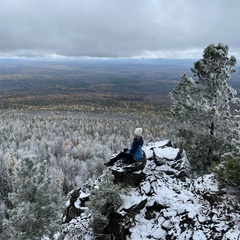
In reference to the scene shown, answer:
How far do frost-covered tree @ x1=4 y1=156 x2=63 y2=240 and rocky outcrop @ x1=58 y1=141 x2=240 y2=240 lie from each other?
6.45 feet

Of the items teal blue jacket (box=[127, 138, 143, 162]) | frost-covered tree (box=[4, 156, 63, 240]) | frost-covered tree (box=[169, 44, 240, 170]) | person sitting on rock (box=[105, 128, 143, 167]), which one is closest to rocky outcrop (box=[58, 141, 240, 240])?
person sitting on rock (box=[105, 128, 143, 167])

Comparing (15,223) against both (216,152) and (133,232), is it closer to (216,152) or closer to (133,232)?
(133,232)

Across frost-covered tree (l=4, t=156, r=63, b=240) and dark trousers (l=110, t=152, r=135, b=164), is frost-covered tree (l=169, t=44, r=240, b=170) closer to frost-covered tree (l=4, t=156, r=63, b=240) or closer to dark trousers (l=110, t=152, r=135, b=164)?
dark trousers (l=110, t=152, r=135, b=164)

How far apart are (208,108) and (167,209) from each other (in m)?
10.3

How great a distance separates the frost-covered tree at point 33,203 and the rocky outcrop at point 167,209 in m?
1.96

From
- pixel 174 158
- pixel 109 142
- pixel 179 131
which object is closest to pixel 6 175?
pixel 109 142

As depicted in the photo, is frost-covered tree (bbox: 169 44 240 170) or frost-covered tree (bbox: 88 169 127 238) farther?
frost-covered tree (bbox: 169 44 240 170)

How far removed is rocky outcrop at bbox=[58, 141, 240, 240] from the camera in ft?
34.5

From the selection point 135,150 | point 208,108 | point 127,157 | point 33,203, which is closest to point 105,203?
point 127,157

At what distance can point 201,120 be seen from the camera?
69.7 ft

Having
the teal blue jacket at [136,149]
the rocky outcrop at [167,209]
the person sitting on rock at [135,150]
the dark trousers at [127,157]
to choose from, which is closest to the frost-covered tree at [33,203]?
the rocky outcrop at [167,209]

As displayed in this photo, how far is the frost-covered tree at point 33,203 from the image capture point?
Result: 44.5ft

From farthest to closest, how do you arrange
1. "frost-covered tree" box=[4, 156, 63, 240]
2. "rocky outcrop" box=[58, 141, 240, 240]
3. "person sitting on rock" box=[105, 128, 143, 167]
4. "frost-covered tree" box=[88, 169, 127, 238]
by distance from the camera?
1. "frost-covered tree" box=[4, 156, 63, 240]
2. "person sitting on rock" box=[105, 128, 143, 167]
3. "frost-covered tree" box=[88, 169, 127, 238]
4. "rocky outcrop" box=[58, 141, 240, 240]

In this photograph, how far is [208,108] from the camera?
19672 mm
